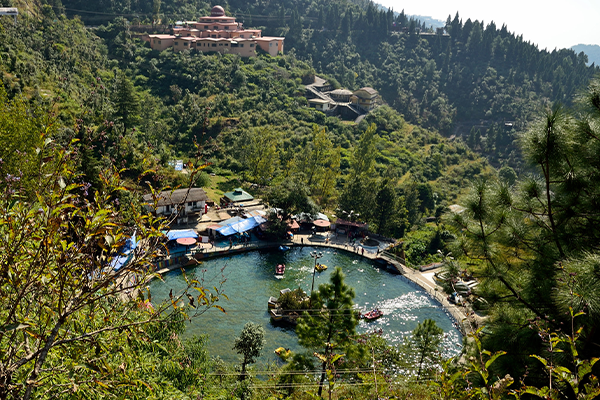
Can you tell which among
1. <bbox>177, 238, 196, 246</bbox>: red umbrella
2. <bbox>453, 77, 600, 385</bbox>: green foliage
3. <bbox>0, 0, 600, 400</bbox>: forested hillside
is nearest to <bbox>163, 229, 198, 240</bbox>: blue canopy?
<bbox>177, 238, 196, 246</bbox>: red umbrella

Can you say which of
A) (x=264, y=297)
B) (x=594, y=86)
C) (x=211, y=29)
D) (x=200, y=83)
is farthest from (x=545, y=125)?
(x=211, y=29)

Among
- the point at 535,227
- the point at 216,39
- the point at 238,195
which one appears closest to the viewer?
the point at 535,227

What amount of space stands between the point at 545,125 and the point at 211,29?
70.5 m

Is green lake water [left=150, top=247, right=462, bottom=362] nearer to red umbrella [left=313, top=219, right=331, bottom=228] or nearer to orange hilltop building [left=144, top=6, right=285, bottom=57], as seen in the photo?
red umbrella [left=313, top=219, right=331, bottom=228]

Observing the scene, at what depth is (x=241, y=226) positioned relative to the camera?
31234 mm

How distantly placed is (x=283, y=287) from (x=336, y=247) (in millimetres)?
7429

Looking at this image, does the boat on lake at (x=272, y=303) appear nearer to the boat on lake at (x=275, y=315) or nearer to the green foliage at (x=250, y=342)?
the boat on lake at (x=275, y=315)

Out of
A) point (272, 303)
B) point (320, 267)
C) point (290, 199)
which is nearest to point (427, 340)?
point (272, 303)

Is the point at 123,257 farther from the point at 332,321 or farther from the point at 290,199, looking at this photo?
the point at 290,199

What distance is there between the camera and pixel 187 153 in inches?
1736

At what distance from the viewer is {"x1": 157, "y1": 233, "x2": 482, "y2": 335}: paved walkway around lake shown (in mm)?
26594

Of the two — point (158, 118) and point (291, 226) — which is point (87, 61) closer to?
point (158, 118)

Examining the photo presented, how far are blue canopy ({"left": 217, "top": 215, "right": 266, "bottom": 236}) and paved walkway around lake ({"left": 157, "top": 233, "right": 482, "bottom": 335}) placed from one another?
965 millimetres

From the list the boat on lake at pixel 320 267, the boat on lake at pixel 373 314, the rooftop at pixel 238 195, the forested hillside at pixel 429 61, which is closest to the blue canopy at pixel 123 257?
the boat on lake at pixel 320 267
